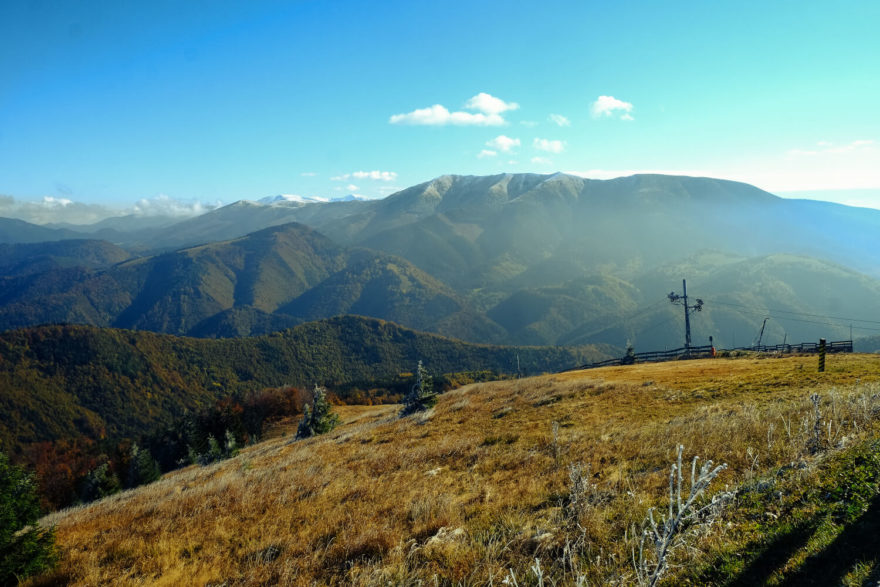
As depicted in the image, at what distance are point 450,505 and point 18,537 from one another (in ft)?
25.2

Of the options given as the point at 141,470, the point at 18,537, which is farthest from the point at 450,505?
the point at 141,470

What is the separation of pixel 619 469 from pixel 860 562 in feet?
15.2

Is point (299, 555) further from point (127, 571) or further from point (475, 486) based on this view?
point (475, 486)

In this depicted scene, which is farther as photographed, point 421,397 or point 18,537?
point 421,397

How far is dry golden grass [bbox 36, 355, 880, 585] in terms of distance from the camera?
6066mm

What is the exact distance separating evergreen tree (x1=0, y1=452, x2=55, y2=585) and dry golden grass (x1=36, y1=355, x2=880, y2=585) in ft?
1.36

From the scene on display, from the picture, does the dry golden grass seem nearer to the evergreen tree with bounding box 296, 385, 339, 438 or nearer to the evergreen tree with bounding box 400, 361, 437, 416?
the evergreen tree with bounding box 400, 361, 437, 416

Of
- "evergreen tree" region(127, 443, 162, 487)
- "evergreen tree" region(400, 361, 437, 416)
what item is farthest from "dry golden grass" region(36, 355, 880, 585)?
"evergreen tree" region(127, 443, 162, 487)

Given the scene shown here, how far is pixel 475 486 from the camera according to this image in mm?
9266

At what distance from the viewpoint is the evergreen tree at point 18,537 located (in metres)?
6.77

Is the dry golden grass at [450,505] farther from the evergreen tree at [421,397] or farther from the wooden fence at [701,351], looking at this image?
the wooden fence at [701,351]

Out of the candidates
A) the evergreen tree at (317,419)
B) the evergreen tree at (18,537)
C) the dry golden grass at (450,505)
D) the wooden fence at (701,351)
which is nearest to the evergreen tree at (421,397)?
the dry golden grass at (450,505)

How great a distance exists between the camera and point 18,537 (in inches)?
274

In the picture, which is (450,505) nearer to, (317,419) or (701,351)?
(317,419)
